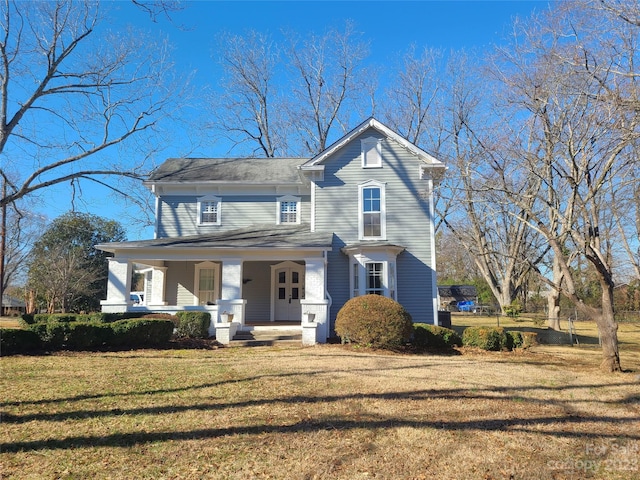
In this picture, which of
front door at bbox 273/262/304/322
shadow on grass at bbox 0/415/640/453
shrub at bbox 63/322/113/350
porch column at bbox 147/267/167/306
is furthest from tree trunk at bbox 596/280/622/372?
porch column at bbox 147/267/167/306

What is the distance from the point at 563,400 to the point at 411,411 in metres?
2.87

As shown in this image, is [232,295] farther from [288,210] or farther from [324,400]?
[324,400]

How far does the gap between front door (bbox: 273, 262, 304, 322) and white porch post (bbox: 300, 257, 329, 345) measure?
9.89 ft

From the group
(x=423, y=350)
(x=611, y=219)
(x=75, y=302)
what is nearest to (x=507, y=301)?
(x=611, y=219)

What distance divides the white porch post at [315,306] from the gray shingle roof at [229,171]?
4.72m

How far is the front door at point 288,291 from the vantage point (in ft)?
57.8

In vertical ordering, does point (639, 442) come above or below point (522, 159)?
below

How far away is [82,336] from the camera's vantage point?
38.1 feet

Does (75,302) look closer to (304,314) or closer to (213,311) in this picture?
(213,311)

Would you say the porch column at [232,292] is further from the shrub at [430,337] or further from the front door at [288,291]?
the shrub at [430,337]

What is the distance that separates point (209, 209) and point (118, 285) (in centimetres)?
510

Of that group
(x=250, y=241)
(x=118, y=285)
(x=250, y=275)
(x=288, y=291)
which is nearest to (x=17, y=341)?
(x=118, y=285)

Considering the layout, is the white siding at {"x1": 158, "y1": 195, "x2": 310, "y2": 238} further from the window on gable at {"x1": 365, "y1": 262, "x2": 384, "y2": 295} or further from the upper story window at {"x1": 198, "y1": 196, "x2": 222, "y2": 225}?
the window on gable at {"x1": 365, "y1": 262, "x2": 384, "y2": 295}

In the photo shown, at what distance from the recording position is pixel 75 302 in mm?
29172
